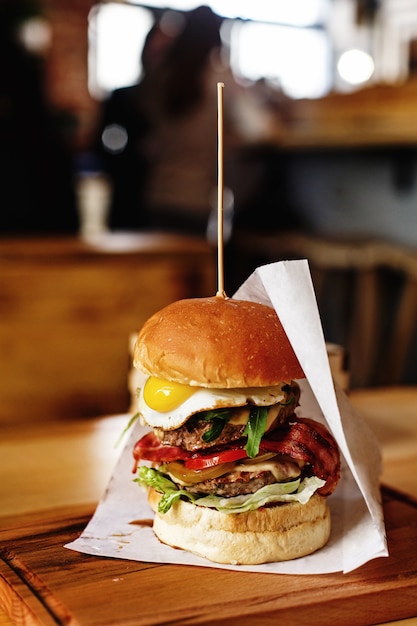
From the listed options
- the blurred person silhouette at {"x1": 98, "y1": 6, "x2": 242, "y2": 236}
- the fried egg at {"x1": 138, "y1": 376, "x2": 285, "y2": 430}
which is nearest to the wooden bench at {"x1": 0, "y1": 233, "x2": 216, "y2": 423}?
the blurred person silhouette at {"x1": 98, "y1": 6, "x2": 242, "y2": 236}

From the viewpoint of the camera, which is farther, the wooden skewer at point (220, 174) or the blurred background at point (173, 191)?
the blurred background at point (173, 191)

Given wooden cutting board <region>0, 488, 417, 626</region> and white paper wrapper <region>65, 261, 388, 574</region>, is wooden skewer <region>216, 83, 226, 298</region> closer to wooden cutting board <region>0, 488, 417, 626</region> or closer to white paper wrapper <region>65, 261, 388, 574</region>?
white paper wrapper <region>65, 261, 388, 574</region>

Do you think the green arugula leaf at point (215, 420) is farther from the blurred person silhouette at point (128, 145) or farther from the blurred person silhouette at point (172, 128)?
the blurred person silhouette at point (128, 145)

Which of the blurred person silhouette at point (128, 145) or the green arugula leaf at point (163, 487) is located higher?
the blurred person silhouette at point (128, 145)

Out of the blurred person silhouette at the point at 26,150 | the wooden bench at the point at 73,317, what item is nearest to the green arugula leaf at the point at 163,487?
the wooden bench at the point at 73,317

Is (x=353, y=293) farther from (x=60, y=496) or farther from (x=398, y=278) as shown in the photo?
(x=60, y=496)

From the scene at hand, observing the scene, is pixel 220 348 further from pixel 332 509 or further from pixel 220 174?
pixel 332 509

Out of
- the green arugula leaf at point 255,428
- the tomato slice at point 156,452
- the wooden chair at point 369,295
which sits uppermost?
the green arugula leaf at point 255,428
